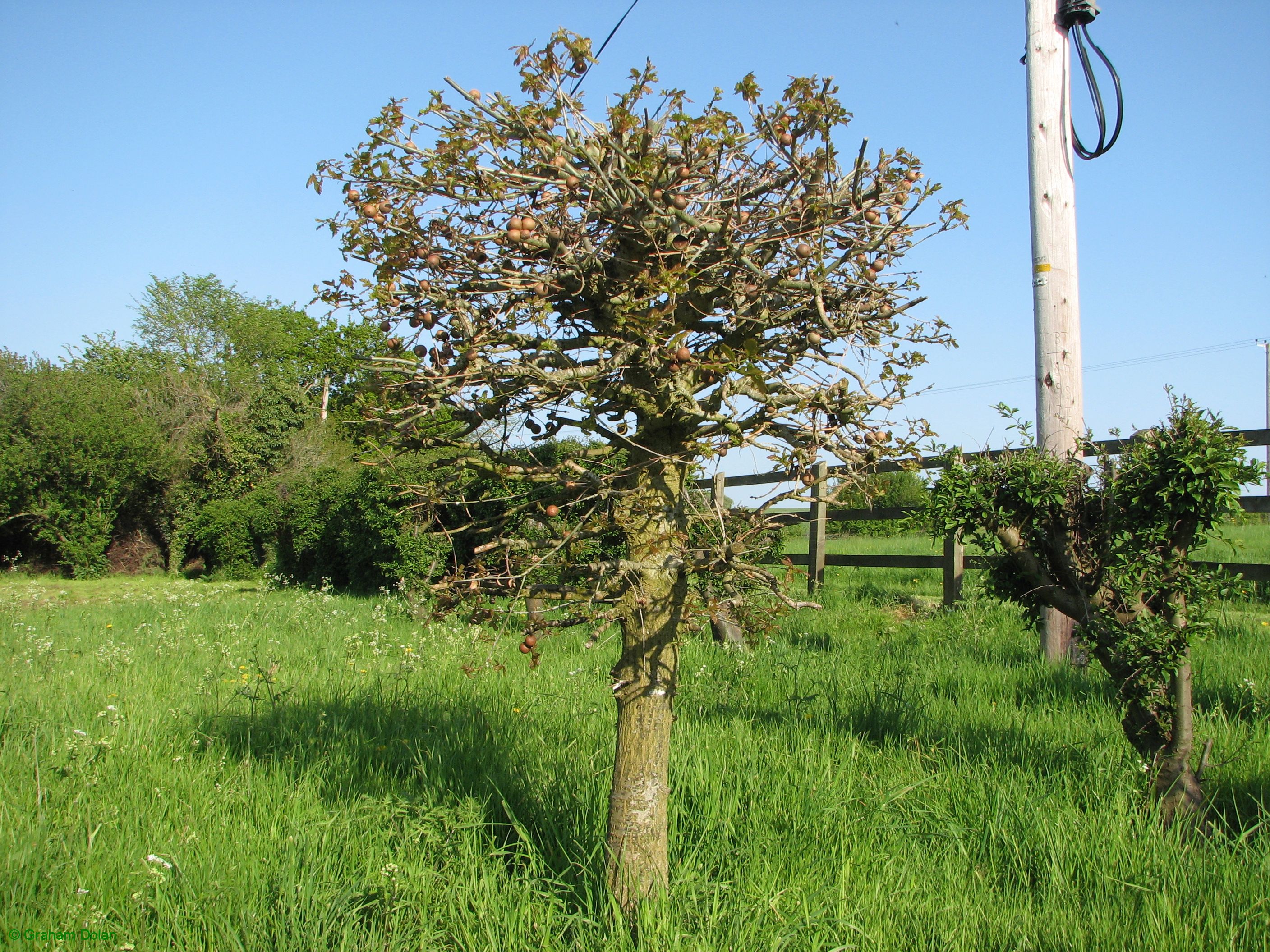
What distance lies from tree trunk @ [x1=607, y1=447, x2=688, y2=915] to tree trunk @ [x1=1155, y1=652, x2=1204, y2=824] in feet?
6.71

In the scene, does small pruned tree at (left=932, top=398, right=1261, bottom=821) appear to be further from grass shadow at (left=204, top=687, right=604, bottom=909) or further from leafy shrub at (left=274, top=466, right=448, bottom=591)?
leafy shrub at (left=274, top=466, right=448, bottom=591)

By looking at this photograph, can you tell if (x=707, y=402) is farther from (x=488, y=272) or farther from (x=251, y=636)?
(x=251, y=636)

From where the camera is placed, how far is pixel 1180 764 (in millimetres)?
3166

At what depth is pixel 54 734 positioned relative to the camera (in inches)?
158

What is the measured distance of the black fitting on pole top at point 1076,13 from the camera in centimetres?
554

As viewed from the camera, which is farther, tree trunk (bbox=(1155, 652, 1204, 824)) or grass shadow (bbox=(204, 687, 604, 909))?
tree trunk (bbox=(1155, 652, 1204, 824))

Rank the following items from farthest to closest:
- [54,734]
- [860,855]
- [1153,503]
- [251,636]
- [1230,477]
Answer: [251,636] < [54,734] < [1153,503] < [1230,477] < [860,855]

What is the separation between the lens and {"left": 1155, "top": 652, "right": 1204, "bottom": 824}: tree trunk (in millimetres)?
3125

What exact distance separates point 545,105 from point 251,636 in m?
6.69

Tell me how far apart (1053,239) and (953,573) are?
3464 millimetres

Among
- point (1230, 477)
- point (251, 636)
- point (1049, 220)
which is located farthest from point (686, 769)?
point (251, 636)

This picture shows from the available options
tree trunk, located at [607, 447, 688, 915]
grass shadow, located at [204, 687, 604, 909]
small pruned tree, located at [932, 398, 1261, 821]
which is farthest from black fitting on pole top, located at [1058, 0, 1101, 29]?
grass shadow, located at [204, 687, 604, 909]

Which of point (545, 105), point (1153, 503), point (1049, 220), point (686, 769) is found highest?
point (1049, 220)

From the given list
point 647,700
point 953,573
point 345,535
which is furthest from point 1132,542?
point 345,535
